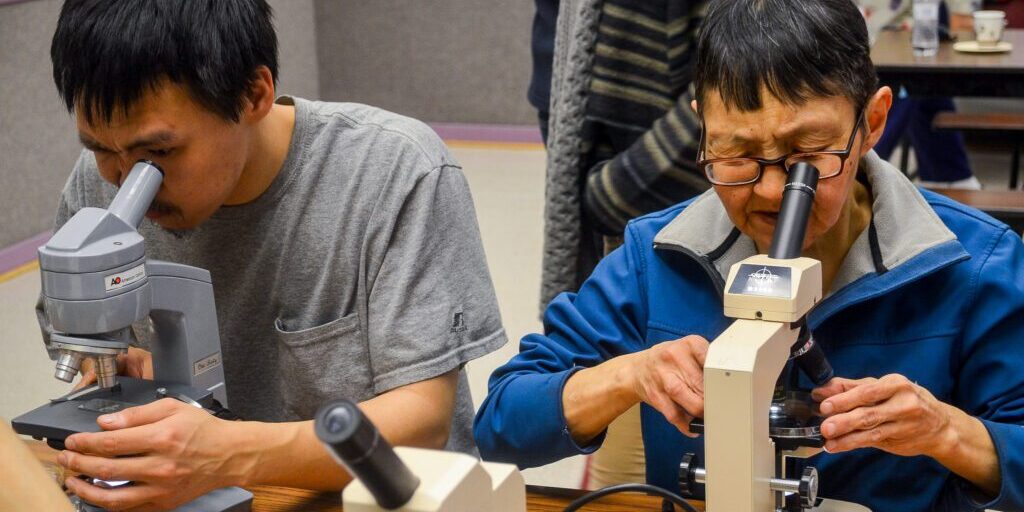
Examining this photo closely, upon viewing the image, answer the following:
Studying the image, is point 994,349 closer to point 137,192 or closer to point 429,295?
point 429,295

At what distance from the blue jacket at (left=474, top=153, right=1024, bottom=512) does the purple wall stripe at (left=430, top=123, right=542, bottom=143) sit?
181 inches

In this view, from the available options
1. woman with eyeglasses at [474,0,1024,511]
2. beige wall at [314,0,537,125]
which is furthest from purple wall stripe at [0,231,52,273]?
woman with eyeglasses at [474,0,1024,511]

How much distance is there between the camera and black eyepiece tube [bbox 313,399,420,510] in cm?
62

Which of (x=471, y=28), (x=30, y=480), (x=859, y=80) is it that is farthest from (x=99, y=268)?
(x=471, y=28)

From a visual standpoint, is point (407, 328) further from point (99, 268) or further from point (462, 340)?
point (99, 268)

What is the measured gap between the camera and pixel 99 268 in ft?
3.61

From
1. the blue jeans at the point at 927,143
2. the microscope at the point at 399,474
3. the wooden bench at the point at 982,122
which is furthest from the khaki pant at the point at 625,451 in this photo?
the blue jeans at the point at 927,143

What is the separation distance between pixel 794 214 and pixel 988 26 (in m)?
2.91

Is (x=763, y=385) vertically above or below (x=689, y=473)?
above

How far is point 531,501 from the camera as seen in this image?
126 centimetres

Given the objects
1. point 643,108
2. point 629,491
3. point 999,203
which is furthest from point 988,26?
point 629,491

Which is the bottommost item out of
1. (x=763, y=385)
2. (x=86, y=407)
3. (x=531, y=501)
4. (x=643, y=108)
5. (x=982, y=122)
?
(x=982, y=122)

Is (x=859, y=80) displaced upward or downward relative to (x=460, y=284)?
upward

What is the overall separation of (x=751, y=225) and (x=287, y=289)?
0.64 metres
